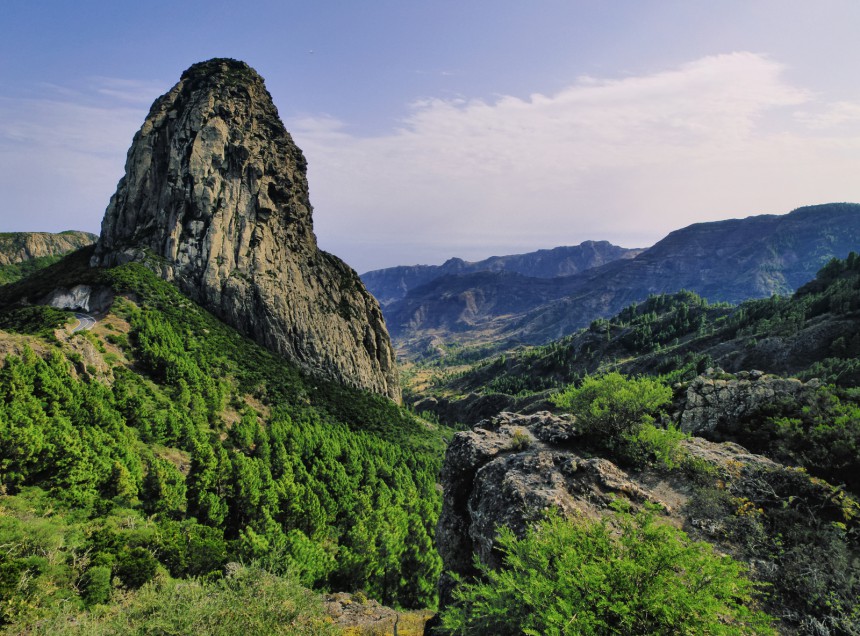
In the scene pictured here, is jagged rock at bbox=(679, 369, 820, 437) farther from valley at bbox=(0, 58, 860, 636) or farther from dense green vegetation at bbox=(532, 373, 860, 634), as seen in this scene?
dense green vegetation at bbox=(532, 373, 860, 634)

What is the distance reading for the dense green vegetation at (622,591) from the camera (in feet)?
35.1

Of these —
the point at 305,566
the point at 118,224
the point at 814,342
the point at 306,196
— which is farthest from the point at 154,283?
the point at 814,342

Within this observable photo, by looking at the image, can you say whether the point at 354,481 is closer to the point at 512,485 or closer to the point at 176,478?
the point at 176,478

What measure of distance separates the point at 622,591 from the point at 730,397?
960 inches

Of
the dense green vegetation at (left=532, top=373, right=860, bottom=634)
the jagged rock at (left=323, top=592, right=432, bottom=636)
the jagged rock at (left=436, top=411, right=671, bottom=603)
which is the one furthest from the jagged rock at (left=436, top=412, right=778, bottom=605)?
the jagged rock at (left=323, top=592, right=432, bottom=636)

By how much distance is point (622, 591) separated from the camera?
1159 cm

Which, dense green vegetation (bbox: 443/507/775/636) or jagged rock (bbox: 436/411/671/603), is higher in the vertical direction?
dense green vegetation (bbox: 443/507/775/636)

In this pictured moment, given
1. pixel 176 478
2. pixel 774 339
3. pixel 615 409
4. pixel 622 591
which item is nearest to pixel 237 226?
pixel 176 478

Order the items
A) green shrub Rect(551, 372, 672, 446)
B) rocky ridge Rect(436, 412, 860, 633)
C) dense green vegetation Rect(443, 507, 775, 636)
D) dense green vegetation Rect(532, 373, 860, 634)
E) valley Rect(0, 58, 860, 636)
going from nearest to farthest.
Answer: dense green vegetation Rect(443, 507, 775, 636)
valley Rect(0, 58, 860, 636)
dense green vegetation Rect(532, 373, 860, 634)
rocky ridge Rect(436, 412, 860, 633)
green shrub Rect(551, 372, 672, 446)

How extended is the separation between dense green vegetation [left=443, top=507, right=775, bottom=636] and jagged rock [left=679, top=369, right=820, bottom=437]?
16489 mm

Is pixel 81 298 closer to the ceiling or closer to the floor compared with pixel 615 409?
closer to the ceiling

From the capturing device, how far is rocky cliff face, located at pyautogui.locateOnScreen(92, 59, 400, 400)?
111 meters

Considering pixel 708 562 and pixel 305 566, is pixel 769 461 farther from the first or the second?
pixel 305 566

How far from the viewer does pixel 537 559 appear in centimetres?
1411
